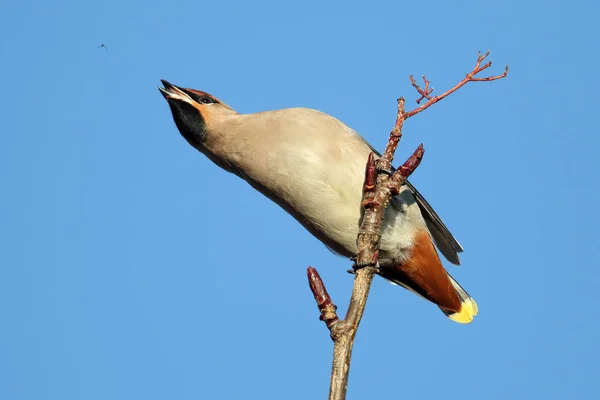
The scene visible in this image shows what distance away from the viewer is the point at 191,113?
22.2 ft

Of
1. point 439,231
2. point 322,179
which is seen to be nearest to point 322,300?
point 322,179

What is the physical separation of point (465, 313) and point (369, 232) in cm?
278

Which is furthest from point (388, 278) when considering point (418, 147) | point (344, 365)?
point (344, 365)

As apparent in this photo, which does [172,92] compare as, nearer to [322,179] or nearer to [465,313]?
[322,179]

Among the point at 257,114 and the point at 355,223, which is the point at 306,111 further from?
the point at 355,223

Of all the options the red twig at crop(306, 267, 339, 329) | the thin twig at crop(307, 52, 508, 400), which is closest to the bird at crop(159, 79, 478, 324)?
the thin twig at crop(307, 52, 508, 400)

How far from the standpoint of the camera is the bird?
19.6 ft

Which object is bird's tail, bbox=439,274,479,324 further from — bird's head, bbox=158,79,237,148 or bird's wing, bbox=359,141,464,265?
bird's head, bbox=158,79,237,148

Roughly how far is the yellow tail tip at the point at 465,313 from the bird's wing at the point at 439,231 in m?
0.38

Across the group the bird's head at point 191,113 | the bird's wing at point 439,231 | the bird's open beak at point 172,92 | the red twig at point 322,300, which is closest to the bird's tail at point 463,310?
the bird's wing at point 439,231

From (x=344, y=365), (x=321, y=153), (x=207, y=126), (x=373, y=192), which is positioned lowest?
(x=344, y=365)

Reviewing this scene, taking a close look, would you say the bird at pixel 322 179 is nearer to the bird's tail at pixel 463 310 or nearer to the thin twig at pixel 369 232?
the bird's tail at pixel 463 310

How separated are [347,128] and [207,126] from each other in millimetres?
1175

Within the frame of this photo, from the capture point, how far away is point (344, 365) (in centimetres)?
358
